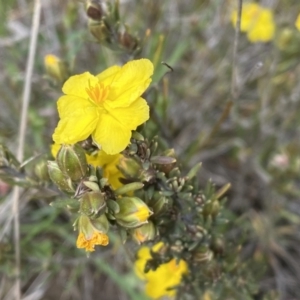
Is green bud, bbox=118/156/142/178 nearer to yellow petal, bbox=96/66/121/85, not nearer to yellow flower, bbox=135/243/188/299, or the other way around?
yellow petal, bbox=96/66/121/85

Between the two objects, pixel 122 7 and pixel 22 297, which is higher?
pixel 122 7

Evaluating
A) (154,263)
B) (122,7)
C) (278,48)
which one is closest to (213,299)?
(154,263)

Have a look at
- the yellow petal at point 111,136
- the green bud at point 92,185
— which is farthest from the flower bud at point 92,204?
the yellow petal at point 111,136

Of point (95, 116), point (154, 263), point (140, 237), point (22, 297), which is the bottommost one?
point (22, 297)

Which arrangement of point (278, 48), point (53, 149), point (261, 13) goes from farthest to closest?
point (261, 13) → point (278, 48) → point (53, 149)

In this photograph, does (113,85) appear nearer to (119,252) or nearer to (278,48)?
(278,48)

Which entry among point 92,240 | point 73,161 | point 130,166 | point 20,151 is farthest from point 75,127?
point 20,151

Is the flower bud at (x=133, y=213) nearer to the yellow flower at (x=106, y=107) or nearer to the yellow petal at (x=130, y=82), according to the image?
the yellow flower at (x=106, y=107)
